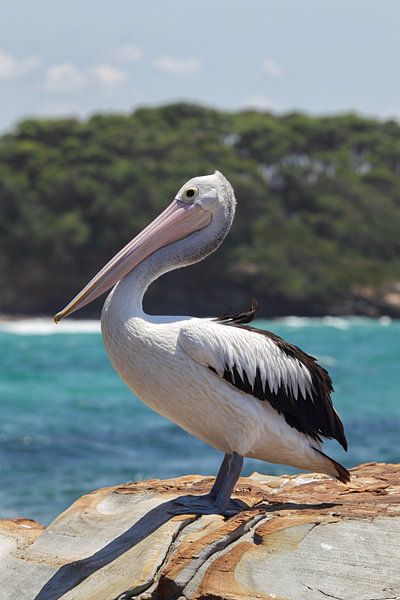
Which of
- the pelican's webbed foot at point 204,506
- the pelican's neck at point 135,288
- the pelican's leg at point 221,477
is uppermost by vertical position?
the pelican's neck at point 135,288

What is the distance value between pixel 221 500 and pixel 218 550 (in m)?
0.36

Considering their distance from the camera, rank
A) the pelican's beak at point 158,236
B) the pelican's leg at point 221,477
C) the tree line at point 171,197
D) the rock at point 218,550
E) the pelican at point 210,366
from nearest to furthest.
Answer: the rock at point 218,550 < the pelican at point 210,366 < the pelican's leg at point 221,477 < the pelican's beak at point 158,236 < the tree line at point 171,197

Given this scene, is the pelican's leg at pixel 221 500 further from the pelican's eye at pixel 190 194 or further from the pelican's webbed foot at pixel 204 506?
the pelican's eye at pixel 190 194

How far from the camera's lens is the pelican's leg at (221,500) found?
4211 millimetres

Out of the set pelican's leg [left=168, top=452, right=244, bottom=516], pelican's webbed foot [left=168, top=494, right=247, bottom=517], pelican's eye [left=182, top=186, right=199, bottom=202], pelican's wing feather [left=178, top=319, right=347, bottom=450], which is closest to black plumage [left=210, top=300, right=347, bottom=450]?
pelican's wing feather [left=178, top=319, right=347, bottom=450]

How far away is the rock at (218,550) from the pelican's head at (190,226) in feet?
3.21

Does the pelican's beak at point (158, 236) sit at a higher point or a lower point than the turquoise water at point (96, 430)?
higher

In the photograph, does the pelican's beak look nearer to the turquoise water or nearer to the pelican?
the pelican

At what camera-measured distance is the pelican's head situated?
179 inches

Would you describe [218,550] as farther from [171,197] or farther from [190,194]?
[171,197]

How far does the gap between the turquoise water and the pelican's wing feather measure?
170 inches

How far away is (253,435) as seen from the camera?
4270 mm

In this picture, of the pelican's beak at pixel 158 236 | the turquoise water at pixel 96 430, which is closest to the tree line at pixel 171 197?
the turquoise water at pixel 96 430

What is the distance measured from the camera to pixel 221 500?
4.22 metres
